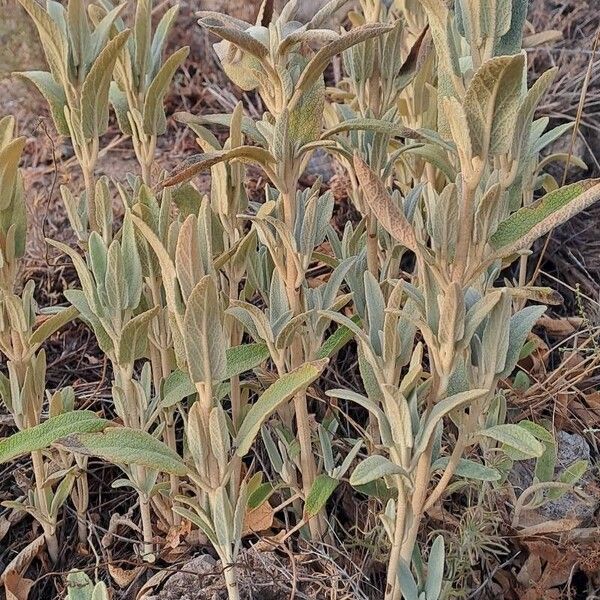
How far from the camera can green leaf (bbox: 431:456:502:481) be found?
100 centimetres

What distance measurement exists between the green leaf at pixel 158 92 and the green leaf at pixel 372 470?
73 centimetres

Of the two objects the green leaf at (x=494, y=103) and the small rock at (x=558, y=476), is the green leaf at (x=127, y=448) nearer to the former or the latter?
the green leaf at (x=494, y=103)

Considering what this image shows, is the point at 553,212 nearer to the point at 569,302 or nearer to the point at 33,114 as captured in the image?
the point at 569,302

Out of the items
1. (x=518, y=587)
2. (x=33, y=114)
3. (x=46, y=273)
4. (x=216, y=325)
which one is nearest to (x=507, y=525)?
(x=518, y=587)

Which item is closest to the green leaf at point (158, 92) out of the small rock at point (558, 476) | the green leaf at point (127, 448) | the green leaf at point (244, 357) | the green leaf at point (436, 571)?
the green leaf at point (244, 357)

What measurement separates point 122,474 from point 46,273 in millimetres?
666

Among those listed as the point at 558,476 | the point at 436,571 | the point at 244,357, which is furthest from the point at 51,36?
the point at 558,476

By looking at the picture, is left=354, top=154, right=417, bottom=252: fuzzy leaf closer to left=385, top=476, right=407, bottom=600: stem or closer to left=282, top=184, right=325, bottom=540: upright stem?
left=282, top=184, right=325, bottom=540: upright stem

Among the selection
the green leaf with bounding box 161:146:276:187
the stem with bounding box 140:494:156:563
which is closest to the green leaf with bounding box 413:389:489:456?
the green leaf with bounding box 161:146:276:187

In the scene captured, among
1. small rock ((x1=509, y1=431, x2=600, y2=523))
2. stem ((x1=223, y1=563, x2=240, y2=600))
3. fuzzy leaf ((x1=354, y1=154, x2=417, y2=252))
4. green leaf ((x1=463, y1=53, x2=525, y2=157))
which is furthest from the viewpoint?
small rock ((x1=509, y1=431, x2=600, y2=523))

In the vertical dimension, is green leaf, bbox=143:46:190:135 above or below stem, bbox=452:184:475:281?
above

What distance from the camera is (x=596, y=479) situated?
4.94ft

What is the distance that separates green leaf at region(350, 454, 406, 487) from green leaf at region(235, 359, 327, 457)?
0.12 meters

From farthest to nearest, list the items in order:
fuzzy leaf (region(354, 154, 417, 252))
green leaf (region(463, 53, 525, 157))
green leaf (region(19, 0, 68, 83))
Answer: green leaf (region(19, 0, 68, 83)) → fuzzy leaf (region(354, 154, 417, 252)) → green leaf (region(463, 53, 525, 157))
